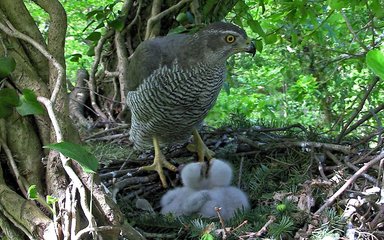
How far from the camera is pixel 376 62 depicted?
1.21 m

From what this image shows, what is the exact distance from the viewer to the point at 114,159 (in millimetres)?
2547

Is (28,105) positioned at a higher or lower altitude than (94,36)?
lower

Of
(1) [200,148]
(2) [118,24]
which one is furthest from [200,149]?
(2) [118,24]

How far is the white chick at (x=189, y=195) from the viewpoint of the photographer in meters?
1.94

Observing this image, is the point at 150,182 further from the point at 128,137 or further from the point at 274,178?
the point at 128,137

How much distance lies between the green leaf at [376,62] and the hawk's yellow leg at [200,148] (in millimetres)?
1470

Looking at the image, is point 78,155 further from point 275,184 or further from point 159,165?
point 159,165

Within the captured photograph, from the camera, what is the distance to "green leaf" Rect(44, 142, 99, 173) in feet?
3.89

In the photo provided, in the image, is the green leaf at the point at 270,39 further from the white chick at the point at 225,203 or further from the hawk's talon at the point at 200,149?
the white chick at the point at 225,203

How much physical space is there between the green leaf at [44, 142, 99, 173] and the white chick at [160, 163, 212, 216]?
0.74 m

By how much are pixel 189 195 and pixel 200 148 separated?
70 cm

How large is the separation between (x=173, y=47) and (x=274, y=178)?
0.85 meters

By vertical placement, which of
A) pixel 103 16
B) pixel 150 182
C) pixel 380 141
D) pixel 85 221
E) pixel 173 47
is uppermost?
pixel 103 16

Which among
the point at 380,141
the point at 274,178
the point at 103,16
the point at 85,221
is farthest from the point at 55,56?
the point at 103,16
